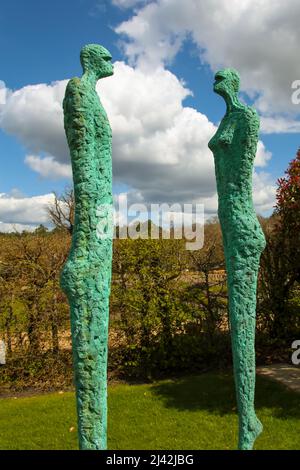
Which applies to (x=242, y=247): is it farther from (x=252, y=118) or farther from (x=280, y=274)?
(x=280, y=274)

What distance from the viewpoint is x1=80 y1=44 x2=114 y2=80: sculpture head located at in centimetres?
310

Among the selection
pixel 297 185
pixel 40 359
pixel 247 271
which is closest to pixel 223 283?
pixel 297 185

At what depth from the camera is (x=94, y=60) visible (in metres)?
3.11

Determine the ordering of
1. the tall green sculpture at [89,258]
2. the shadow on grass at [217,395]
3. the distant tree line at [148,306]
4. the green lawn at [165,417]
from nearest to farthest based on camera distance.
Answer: the tall green sculpture at [89,258], the green lawn at [165,417], the shadow on grass at [217,395], the distant tree line at [148,306]

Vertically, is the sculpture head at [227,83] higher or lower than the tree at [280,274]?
higher

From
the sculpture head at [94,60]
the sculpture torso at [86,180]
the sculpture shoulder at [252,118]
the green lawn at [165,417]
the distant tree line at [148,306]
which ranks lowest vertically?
the green lawn at [165,417]

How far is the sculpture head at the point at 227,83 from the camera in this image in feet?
12.1

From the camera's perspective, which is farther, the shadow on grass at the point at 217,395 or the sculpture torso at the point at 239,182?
the shadow on grass at the point at 217,395

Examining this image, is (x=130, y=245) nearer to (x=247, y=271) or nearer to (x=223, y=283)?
(x=223, y=283)

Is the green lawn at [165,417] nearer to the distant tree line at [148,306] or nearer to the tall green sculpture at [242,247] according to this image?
the distant tree line at [148,306]

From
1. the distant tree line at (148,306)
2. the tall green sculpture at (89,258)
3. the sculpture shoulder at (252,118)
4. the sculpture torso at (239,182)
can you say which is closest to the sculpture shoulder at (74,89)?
the tall green sculpture at (89,258)

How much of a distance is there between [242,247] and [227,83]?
58.5 inches

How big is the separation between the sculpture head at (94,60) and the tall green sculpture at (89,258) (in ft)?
0.54

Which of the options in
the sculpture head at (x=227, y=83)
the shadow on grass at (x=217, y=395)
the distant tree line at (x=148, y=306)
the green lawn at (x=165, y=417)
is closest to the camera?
the sculpture head at (x=227, y=83)
